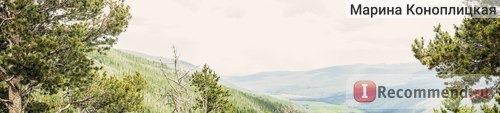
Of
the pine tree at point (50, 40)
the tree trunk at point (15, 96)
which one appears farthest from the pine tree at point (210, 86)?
the tree trunk at point (15, 96)

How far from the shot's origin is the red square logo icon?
2689cm

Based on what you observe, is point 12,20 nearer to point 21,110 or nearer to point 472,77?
point 21,110

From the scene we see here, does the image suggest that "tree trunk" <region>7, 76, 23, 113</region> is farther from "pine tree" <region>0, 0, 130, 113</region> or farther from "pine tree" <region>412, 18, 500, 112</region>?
"pine tree" <region>412, 18, 500, 112</region>

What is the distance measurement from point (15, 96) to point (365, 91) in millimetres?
15861

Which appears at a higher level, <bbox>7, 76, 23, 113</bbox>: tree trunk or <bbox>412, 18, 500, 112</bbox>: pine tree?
<bbox>412, 18, 500, 112</bbox>: pine tree

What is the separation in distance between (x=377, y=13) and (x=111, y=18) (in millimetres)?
13023

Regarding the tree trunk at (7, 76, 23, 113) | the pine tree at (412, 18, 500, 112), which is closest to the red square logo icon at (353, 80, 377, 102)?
the pine tree at (412, 18, 500, 112)

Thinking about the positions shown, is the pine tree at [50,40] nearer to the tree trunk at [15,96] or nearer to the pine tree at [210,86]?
the tree trunk at [15,96]

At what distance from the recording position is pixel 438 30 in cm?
2403

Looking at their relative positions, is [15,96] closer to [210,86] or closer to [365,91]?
[365,91]

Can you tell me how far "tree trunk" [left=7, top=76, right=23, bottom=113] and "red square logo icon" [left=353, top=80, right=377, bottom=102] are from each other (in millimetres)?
13448

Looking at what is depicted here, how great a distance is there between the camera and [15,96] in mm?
21281

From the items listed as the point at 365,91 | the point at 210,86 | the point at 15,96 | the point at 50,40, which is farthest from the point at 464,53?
the point at 210,86

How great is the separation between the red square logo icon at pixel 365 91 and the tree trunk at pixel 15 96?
13.4m
